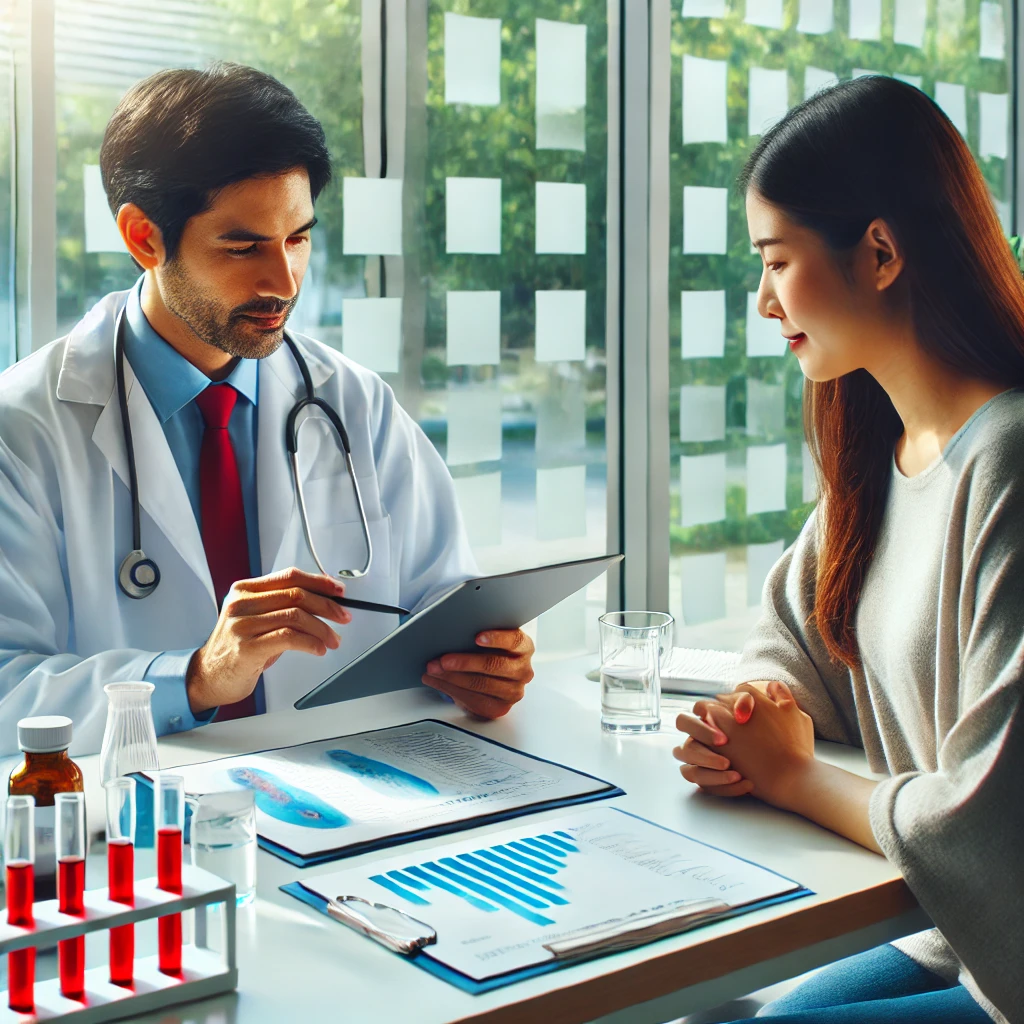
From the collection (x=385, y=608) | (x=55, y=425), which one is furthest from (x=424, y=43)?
(x=385, y=608)

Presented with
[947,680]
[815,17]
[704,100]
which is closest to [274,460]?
[947,680]

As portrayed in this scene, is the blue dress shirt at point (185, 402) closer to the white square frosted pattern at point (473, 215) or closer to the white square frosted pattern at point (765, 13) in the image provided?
the white square frosted pattern at point (473, 215)

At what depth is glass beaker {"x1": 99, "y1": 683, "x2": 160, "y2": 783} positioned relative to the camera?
3.93 feet

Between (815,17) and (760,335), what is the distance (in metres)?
0.79

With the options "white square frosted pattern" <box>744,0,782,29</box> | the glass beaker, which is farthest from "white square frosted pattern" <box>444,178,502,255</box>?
the glass beaker

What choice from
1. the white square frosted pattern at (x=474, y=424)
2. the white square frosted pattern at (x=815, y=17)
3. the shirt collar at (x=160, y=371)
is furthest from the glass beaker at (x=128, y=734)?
the white square frosted pattern at (x=815, y=17)

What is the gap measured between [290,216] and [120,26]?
545mm

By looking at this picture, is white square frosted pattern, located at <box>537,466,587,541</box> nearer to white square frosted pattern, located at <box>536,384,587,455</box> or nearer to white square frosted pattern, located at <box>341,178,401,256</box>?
white square frosted pattern, located at <box>536,384,587,455</box>

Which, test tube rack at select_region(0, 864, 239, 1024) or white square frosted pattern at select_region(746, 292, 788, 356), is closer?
test tube rack at select_region(0, 864, 239, 1024)

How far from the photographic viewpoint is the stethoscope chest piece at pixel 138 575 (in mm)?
1820

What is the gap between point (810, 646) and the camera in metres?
1.55

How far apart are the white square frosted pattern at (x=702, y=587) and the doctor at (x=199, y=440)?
1.06 meters

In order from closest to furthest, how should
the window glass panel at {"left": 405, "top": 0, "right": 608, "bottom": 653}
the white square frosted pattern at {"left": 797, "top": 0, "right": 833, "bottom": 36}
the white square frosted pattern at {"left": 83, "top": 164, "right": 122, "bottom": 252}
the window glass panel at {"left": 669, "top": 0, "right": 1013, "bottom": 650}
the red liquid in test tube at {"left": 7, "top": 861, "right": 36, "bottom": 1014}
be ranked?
the red liquid in test tube at {"left": 7, "top": 861, "right": 36, "bottom": 1014} < the white square frosted pattern at {"left": 83, "top": 164, "right": 122, "bottom": 252} < the window glass panel at {"left": 405, "top": 0, "right": 608, "bottom": 653} < the window glass panel at {"left": 669, "top": 0, "right": 1013, "bottom": 650} < the white square frosted pattern at {"left": 797, "top": 0, "right": 833, "bottom": 36}

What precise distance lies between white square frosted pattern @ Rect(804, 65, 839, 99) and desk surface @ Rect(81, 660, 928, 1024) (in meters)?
2.10
